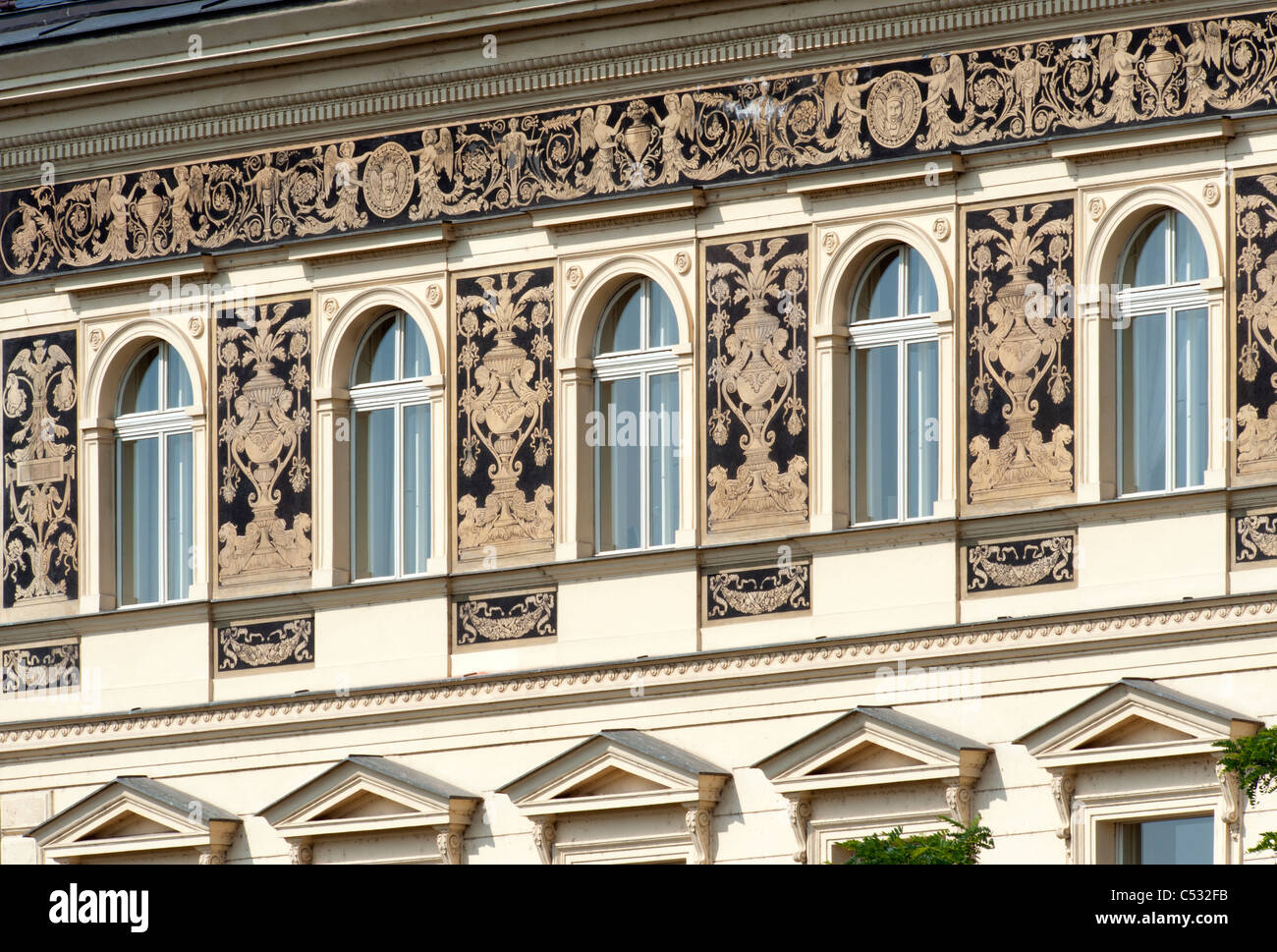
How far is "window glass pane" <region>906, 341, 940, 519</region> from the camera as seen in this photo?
74.8 feet

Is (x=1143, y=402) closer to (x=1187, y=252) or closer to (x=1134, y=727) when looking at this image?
(x=1187, y=252)

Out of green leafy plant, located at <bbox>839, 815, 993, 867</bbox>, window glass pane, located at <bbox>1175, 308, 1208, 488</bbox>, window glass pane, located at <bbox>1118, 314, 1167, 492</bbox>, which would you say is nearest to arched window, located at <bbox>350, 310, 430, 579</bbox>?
green leafy plant, located at <bbox>839, 815, 993, 867</bbox>

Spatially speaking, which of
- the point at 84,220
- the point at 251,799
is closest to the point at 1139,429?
the point at 251,799

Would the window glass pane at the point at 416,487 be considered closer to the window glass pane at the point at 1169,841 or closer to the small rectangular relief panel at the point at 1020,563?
the small rectangular relief panel at the point at 1020,563

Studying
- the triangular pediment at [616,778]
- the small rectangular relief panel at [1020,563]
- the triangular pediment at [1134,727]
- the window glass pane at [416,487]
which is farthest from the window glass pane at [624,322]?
the triangular pediment at [1134,727]

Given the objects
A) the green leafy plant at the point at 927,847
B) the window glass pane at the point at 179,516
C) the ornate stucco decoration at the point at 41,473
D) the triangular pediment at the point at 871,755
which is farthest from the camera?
the ornate stucco decoration at the point at 41,473

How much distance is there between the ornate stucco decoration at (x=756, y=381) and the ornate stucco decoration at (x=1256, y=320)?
3365 mm

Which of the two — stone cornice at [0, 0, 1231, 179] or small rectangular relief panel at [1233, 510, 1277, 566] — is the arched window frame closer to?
stone cornice at [0, 0, 1231, 179]

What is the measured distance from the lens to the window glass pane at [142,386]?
26.4 meters

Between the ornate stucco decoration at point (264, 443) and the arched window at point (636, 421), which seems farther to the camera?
the ornate stucco decoration at point (264, 443)

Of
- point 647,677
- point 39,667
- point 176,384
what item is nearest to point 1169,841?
point 647,677

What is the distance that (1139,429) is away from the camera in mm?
22047

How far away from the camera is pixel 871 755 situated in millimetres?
22406

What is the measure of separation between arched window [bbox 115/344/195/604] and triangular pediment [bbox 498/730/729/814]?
396 centimetres
